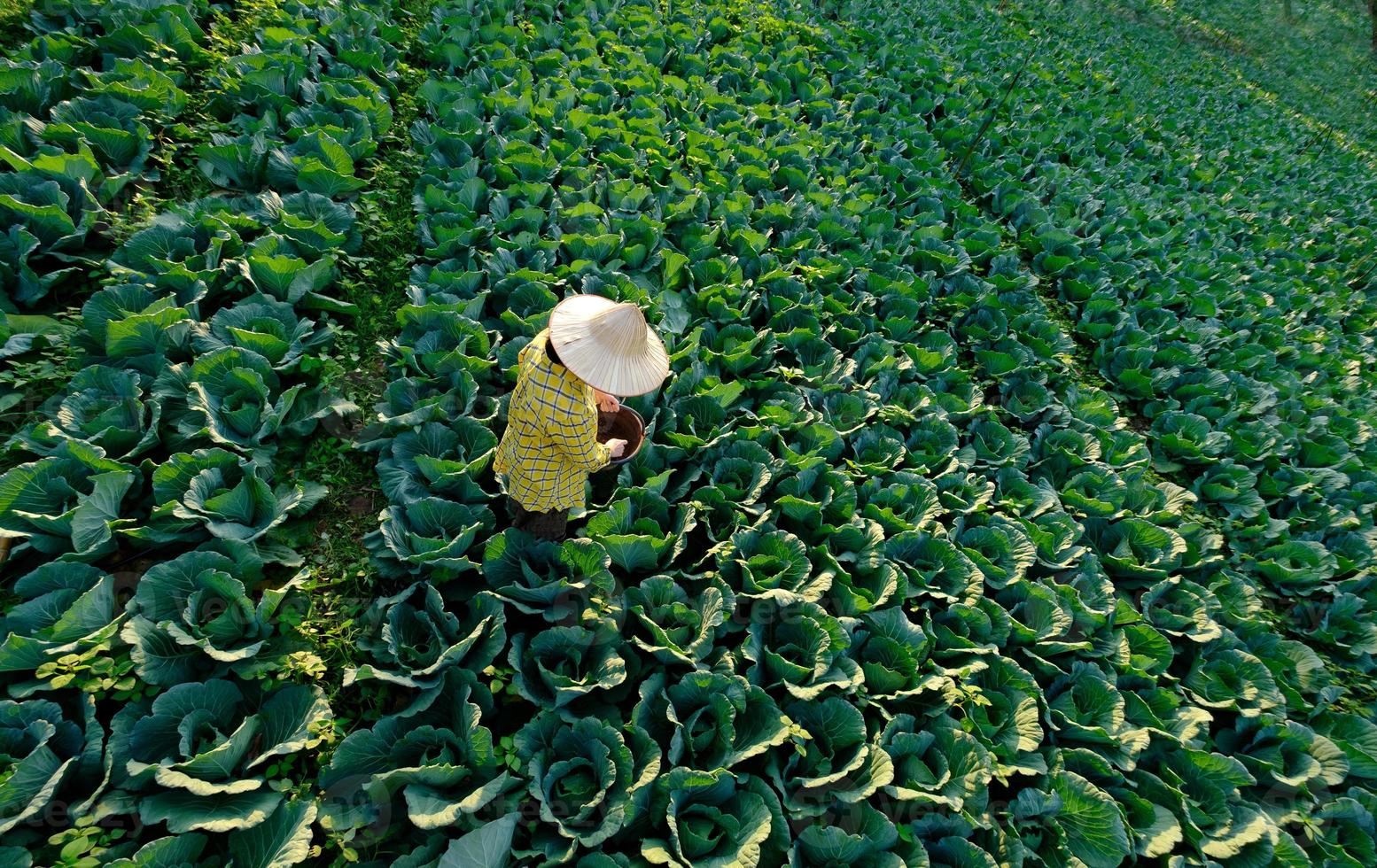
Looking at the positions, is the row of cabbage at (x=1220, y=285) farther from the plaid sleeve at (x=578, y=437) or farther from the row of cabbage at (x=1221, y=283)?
the plaid sleeve at (x=578, y=437)

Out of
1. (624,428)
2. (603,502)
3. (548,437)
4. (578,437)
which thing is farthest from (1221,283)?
(548,437)

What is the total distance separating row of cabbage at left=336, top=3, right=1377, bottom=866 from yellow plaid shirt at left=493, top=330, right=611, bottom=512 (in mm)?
336

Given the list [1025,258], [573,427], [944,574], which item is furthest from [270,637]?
[1025,258]

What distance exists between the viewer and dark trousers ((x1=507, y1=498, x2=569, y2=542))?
11.0ft

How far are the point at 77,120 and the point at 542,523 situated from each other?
4486mm

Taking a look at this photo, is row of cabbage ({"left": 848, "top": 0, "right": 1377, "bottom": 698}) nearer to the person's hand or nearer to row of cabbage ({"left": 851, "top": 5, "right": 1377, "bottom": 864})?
row of cabbage ({"left": 851, "top": 5, "right": 1377, "bottom": 864})

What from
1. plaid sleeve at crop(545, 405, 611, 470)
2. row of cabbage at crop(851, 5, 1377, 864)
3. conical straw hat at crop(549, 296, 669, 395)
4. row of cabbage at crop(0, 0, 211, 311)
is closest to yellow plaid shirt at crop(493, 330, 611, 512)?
plaid sleeve at crop(545, 405, 611, 470)

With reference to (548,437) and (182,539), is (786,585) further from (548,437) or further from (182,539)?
(182,539)

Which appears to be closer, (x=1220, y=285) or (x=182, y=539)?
(x=182, y=539)

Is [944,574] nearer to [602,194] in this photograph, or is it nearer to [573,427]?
[573,427]

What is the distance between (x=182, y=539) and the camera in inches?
121

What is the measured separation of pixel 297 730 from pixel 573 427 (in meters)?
1.80

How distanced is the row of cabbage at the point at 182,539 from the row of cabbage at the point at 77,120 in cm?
35

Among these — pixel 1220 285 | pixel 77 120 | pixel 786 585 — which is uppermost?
pixel 1220 285
